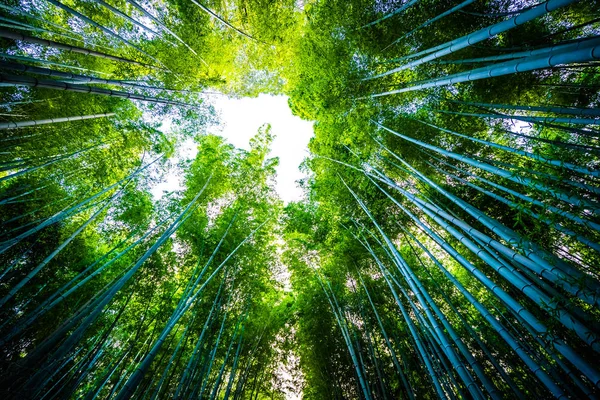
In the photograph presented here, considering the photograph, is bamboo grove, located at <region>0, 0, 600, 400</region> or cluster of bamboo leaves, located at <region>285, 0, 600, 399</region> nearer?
cluster of bamboo leaves, located at <region>285, 0, 600, 399</region>

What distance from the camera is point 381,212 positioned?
207 inches

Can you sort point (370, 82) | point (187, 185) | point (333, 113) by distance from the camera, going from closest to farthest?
point (370, 82) < point (333, 113) < point (187, 185)

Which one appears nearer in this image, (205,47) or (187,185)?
(205,47)

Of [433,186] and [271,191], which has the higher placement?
[271,191]

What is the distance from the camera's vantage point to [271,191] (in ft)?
21.7

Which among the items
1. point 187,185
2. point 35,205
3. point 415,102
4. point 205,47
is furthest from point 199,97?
point 415,102

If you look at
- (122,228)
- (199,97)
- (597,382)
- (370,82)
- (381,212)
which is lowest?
(597,382)

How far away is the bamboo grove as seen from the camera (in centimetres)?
383

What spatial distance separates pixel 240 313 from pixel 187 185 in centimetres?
316

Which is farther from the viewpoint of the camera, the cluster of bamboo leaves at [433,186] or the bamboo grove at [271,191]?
the bamboo grove at [271,191]

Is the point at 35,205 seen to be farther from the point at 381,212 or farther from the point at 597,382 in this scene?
the point at 597,382

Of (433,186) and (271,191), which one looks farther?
(271,191)

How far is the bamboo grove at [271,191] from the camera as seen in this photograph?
3.83 metres

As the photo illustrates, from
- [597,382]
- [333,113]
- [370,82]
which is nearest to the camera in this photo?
[597,382]
